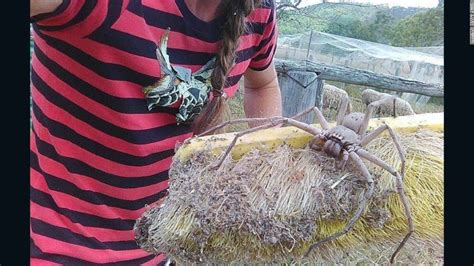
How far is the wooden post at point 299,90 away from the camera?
1407 mm

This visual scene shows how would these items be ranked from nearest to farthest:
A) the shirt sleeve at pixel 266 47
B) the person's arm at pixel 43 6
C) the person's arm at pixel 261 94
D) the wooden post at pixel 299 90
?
the person's arm at pixel 43 6, the shirt sleeve at pixel 266 47, the person's arm at pixel 261 94, the wooden post at pixel 299 90

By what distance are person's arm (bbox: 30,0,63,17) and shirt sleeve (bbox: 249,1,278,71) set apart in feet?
1.25

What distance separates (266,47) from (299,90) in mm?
605

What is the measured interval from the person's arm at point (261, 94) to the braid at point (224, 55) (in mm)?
218

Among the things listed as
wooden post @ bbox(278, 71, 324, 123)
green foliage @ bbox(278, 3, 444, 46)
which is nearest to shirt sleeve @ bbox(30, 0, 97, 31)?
green foliage @ bbox(278, 3, 444, 46)

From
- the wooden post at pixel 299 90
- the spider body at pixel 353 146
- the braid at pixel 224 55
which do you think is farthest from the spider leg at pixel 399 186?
the wooden post at pixel 299 90

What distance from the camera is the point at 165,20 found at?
63cm

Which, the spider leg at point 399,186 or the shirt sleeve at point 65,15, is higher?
the shirt sleeve at point 65,15

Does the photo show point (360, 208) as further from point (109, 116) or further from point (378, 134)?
point (109, 116)

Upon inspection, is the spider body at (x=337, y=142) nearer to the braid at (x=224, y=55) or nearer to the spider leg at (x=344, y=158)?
the spider leg at (x=344, y=158)

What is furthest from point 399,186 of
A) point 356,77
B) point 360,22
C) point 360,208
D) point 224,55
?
point 356,77

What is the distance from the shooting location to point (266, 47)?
2.79ft

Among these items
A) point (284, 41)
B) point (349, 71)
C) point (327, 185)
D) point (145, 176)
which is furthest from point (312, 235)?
point (349, 71)
